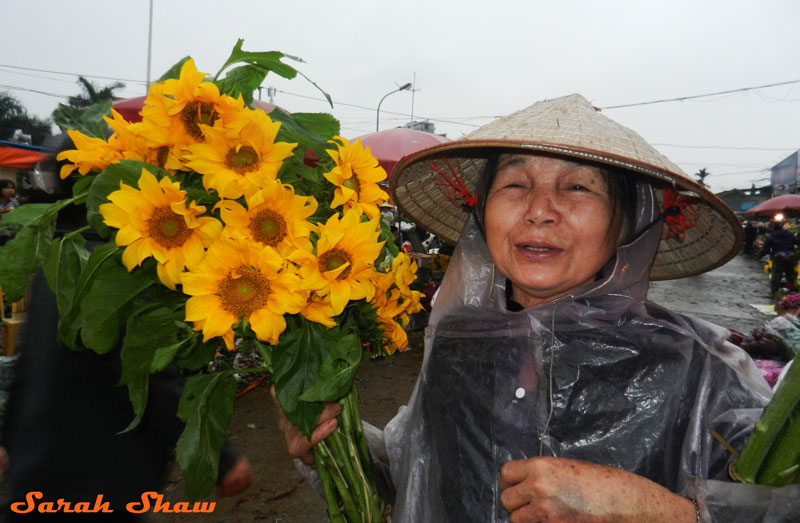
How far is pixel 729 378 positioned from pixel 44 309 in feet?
6.48

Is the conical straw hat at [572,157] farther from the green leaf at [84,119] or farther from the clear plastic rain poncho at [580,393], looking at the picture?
the green leaf at [84,119]

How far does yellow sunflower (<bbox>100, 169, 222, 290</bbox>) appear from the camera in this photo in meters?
1.03

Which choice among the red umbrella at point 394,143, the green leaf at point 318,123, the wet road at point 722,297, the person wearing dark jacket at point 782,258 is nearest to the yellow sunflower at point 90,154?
the green leaf at point 318,123

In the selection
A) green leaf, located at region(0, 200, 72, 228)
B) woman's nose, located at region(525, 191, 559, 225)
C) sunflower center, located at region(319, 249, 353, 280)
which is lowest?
sunflower center, located at region(319, 249, 353, 280)

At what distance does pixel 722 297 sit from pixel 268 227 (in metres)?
13.7

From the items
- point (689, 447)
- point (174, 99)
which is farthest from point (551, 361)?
point (174, 99)

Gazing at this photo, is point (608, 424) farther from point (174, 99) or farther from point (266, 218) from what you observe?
point (174, 99)

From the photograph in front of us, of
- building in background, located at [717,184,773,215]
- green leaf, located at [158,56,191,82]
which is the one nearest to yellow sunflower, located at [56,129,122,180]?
green leaf, located at [158,56,191,82]

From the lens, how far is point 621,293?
52.4 inches

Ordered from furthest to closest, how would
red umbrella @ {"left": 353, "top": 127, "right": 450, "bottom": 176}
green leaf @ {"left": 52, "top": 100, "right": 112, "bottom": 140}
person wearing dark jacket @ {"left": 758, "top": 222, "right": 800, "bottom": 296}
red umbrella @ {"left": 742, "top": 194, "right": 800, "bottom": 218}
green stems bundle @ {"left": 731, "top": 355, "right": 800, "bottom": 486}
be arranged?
red umbrella @ {"left": 742, "top": 194, "right": 800, "bottom": 218} → person wearing dark jacket @ {"left": 758, "top": 222, "right": 800, "bottom": 296} → red umbrella @ {"left": 353, "top": 127, "right": 450, "bottom": 176} → green leaf @ {"left": 52, "top": 100, "right": 112, "bottom": 140} → green stems bundle @ {"left": 731, "top": 355, "right": 800, "bottom": 486}

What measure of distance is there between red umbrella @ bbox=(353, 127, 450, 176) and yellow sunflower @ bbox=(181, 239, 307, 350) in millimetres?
6233

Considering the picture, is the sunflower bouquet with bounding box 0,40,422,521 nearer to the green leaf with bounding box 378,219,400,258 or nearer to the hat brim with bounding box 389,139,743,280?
the green leaf with bounding box 378,219,400,258

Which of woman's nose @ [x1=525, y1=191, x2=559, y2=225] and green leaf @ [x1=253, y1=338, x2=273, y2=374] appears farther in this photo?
woman's nose @ [x1=525, y1=191, x2=559, y2=225]

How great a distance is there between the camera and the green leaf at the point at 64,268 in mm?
1145
